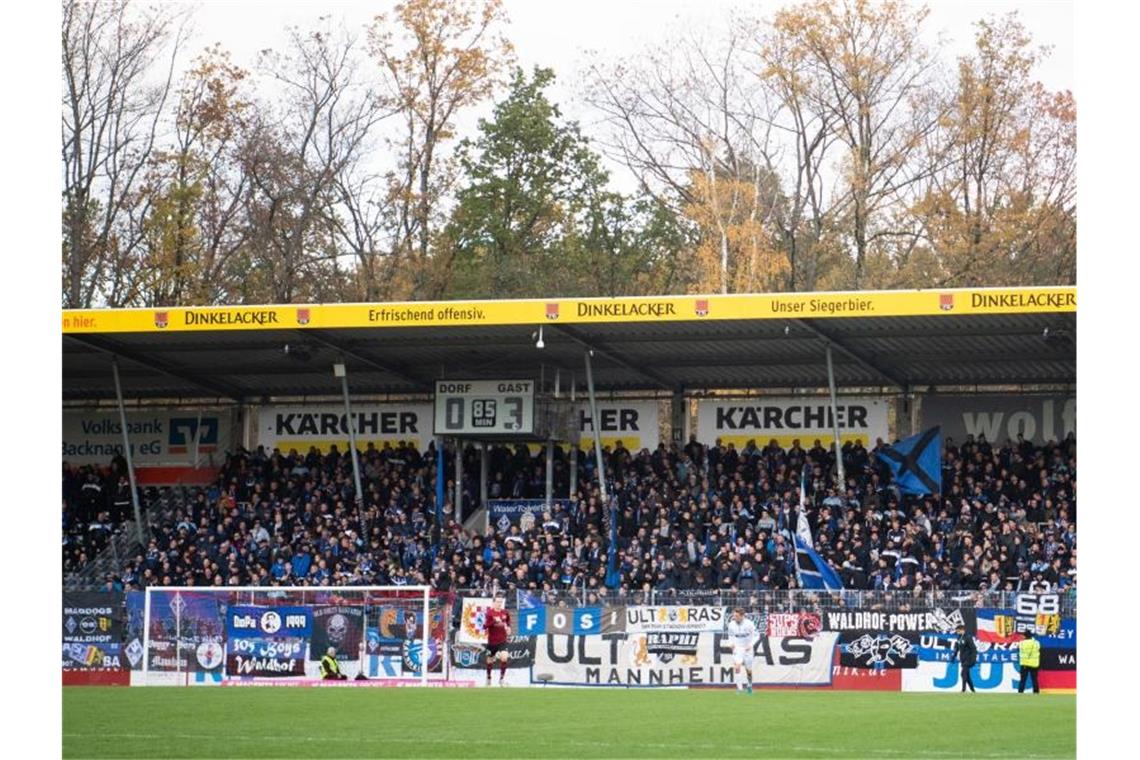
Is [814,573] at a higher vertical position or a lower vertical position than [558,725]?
Answer: higher

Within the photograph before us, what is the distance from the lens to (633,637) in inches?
1136

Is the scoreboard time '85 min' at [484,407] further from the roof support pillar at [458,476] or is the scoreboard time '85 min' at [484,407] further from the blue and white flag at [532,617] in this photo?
the blue and white flag at [532,617]

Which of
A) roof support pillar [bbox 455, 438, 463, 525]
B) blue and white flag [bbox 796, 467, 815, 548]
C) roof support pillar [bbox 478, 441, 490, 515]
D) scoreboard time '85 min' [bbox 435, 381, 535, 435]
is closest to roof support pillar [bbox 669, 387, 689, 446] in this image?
roof support pillar [bbox 478, 441, 490, 515]

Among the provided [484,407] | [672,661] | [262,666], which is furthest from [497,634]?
[484,407]

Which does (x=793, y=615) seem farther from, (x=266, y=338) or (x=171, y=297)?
(x=171, y=297)

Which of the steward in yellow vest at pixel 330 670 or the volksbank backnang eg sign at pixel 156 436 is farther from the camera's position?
the volksbank backnang eg sign at pixel 156 436

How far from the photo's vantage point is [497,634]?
28297 millimetres

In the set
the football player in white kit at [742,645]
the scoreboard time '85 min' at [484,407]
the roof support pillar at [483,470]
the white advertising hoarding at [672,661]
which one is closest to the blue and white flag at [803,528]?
the white advertising hoarding at [672,661]

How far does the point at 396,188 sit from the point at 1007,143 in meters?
17.4

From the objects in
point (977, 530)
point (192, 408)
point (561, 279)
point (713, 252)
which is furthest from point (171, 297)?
point (977, 530)

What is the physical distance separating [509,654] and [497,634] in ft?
3.66

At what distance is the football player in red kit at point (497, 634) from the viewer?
28.3 metres

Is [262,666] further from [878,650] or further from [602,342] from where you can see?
[878,650]

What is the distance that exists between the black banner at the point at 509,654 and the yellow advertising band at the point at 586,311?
6.81 metres
